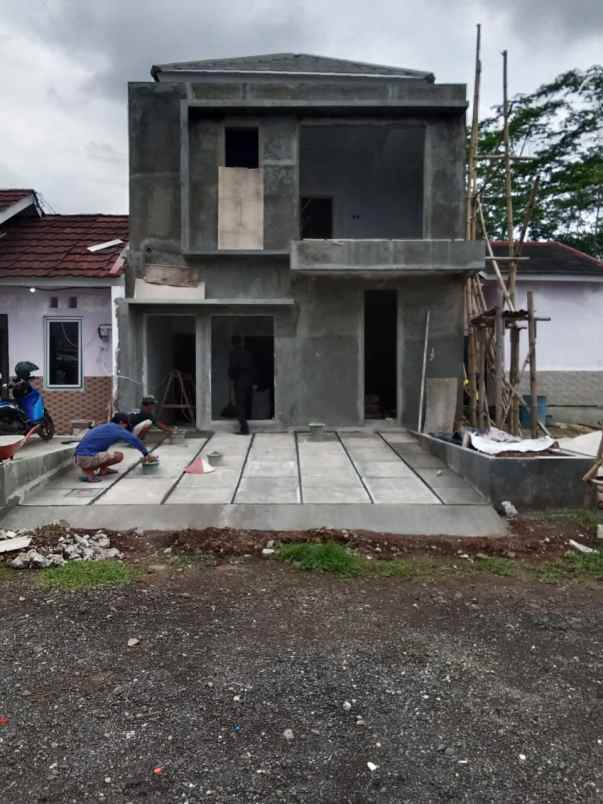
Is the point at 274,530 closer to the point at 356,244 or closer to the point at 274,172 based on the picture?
the point at 356,244

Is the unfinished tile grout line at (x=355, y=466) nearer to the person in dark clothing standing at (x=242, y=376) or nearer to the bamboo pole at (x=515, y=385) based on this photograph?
the person in dark clothing standing at (x=242, y=376)

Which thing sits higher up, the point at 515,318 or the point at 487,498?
the point at 515,318

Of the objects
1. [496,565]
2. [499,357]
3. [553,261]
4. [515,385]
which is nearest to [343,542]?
[496,565]

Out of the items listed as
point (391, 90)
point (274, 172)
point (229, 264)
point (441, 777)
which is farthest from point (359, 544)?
point (391, 90)

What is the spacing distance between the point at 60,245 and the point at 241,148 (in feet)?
14.3

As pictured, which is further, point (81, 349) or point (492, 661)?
point (81, 349)

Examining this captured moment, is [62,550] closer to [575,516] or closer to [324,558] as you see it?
[324,558]

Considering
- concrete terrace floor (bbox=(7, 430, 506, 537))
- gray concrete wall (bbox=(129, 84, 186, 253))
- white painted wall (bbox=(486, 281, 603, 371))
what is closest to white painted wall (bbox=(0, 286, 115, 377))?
gray concrete wall (bbox=(129, 84, 186, 253))

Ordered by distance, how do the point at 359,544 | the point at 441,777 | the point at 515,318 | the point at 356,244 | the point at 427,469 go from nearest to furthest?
the point at 441,777 → the point at 359,544 → the point at 427,469 → the point at 515,318 → the point at 356,244

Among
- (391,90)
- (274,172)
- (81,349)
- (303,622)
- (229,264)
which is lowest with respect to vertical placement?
(303,622)

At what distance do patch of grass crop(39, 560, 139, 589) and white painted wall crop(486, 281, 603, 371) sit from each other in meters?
13.0

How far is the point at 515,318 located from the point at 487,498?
3.23 metres

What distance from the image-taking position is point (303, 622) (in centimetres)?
412

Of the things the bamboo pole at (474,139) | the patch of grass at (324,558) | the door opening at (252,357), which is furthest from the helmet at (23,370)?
the bamboo pole at (474,139)
